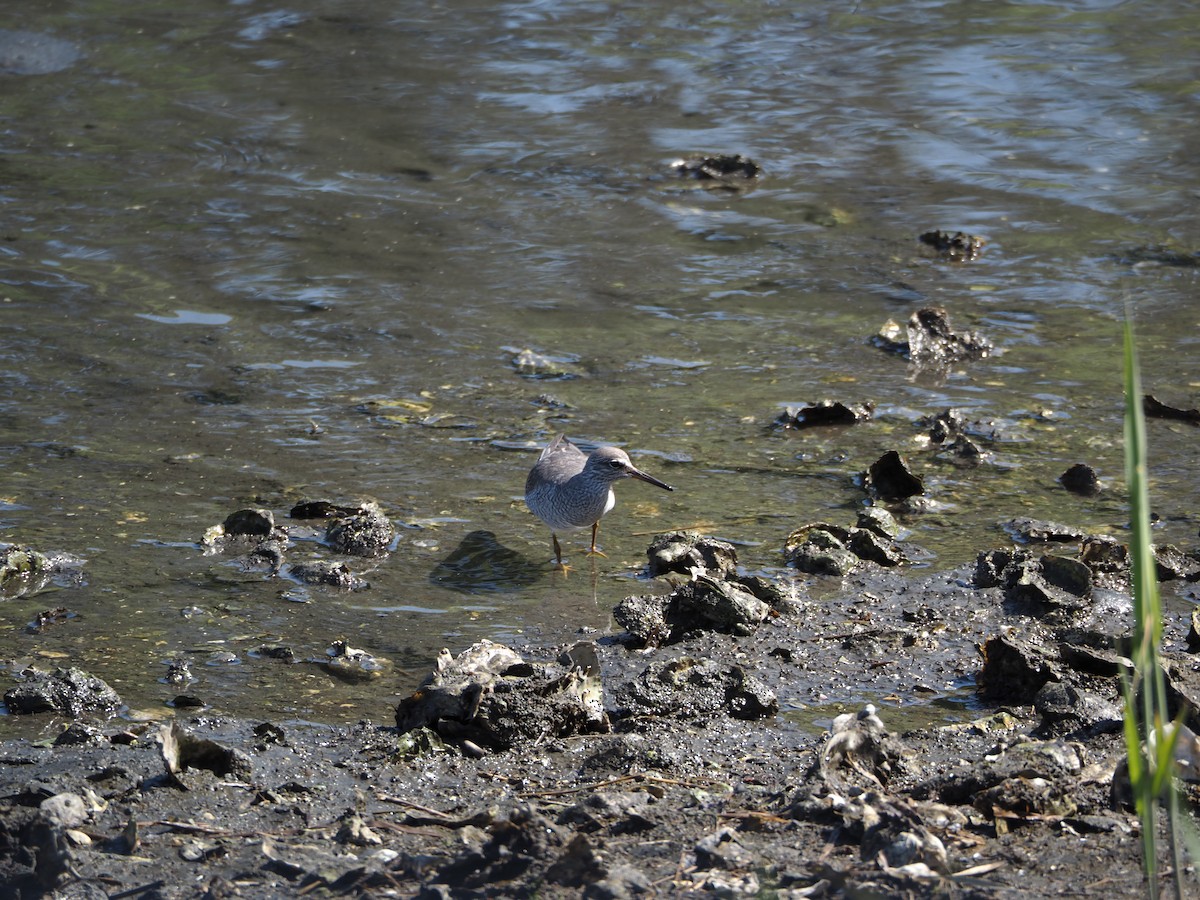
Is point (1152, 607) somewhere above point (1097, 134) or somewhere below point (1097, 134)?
above

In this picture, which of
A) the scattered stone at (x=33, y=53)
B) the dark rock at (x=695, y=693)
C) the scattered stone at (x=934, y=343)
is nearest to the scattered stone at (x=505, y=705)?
the dark rock at (x=695, y=693)

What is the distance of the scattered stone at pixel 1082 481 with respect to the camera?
721 cm

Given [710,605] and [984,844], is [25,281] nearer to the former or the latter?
[710,605]

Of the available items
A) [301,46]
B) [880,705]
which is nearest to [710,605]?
[880,705]

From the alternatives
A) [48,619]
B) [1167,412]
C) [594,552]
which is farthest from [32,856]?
[1167,412]

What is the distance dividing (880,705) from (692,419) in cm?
331

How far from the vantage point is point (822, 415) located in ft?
26.7

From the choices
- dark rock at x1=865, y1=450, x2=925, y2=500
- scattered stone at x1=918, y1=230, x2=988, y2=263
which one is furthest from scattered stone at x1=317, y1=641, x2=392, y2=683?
scattered stone at x1=918, y1=230, x2=988, y2=263

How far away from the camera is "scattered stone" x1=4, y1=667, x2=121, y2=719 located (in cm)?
506

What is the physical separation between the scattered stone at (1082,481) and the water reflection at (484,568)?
8.93 ft

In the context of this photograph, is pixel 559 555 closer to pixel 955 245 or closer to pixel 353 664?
pixel 353 664

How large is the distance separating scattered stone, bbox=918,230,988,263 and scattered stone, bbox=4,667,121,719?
7616 millimetres

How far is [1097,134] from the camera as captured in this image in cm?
1373

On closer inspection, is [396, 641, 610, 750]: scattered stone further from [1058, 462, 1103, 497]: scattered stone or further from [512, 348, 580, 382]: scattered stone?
[512, 348, 580, 382]: scattered stone
